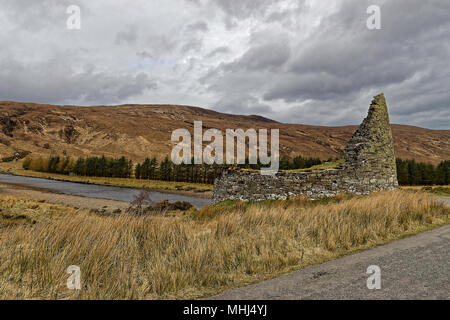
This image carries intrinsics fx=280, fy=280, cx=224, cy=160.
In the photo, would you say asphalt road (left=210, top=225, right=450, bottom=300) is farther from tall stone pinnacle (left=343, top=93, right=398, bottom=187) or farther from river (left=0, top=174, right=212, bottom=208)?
river (left=0, top=174, right=212, bottom=208)

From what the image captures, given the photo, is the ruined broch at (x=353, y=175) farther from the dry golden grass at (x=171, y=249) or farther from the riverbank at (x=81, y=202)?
the riverbank at (x=81, y=202)

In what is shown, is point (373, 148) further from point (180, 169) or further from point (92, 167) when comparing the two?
point (92, 167)

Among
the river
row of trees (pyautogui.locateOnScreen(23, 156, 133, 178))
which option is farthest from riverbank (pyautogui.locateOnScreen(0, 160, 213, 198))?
row of trees (pyautogui.locateOnScreen(23, 156, 133, 178))

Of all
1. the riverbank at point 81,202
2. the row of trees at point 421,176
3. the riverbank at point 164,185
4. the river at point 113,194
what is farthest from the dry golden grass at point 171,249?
the row of trees at point 421,176

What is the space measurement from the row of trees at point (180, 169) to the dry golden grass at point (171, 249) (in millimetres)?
58408

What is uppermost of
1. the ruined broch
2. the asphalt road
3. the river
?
the ruined broch

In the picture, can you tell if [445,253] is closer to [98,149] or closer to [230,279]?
[230,279]

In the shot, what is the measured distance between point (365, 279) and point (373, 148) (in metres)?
12.4

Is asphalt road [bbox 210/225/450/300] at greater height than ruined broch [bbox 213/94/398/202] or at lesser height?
lesser

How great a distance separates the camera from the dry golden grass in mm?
5094

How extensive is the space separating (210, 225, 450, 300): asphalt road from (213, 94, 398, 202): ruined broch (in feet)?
27.3

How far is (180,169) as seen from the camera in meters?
87.2

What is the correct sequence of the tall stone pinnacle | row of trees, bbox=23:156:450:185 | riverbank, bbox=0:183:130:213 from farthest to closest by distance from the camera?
row of trees, bbox=23:156:450:185
riverbank, bbox=0:183:130:213
the tall stone pinnacle

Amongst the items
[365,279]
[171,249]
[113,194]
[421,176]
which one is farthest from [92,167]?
[365,279]
